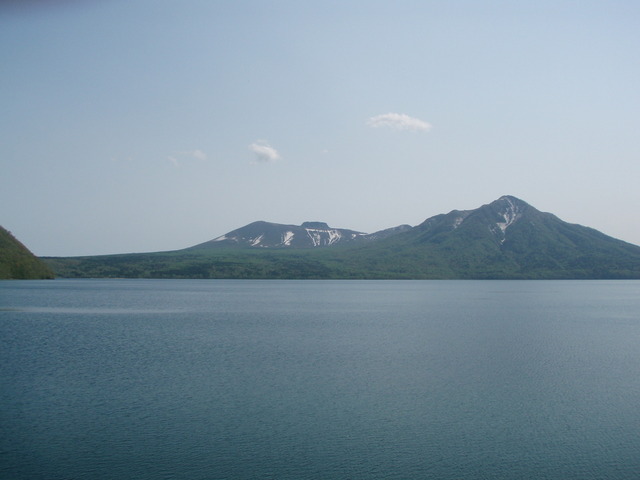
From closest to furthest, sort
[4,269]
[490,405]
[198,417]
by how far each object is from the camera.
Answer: [198,417]
[490,405]
[4,269]

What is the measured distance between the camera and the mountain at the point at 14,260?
184375 millimetres

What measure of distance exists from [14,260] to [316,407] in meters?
194

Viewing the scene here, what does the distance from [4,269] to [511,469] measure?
202058 millimetres

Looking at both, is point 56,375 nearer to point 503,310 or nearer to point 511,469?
point 511,469

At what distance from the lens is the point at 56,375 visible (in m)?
29.5

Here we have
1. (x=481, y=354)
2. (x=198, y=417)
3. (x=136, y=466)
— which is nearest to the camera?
(x=136, y=466)

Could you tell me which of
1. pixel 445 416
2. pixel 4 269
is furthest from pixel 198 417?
pixel 4 269

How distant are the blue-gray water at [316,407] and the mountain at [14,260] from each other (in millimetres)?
156729

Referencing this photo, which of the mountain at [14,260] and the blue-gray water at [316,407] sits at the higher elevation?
the mountain at [14,260]

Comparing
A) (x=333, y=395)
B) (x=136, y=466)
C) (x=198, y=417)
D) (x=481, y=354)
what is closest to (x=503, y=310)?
(x=481, y=354)

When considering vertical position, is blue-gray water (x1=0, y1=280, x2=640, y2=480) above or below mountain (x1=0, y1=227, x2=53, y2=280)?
below

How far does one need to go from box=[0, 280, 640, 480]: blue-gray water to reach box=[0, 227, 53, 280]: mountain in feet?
514

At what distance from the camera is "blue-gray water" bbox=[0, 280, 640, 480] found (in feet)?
55.8

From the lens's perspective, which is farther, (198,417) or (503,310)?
(503,310)
